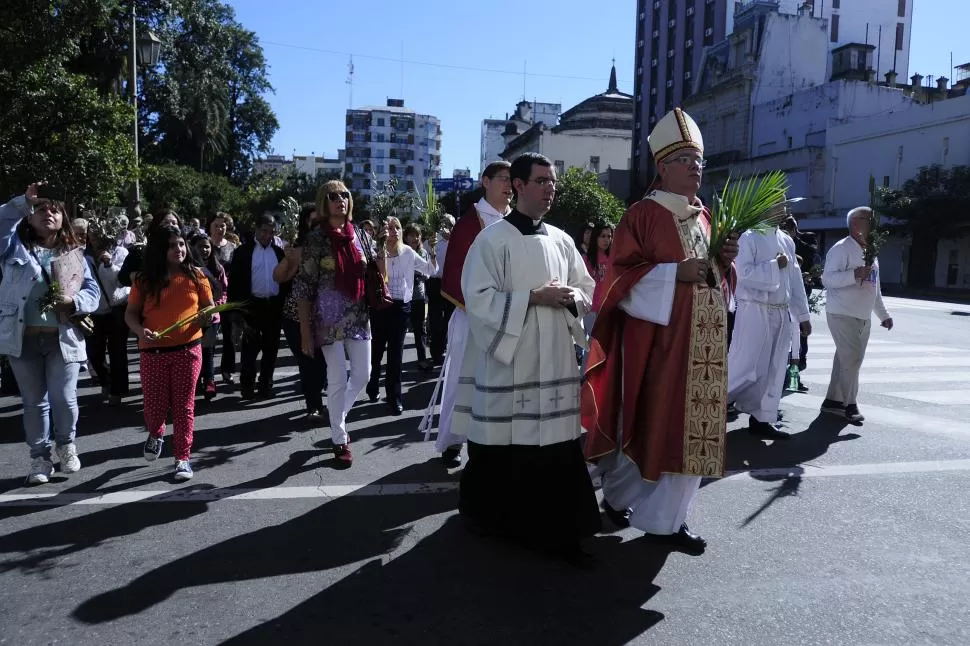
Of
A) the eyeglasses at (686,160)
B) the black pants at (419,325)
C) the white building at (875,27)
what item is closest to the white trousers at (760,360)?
the eyeglasses at (686,160)

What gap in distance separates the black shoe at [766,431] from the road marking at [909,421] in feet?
3.72

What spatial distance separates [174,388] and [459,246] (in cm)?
216

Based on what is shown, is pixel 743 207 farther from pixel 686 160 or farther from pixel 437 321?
pixel 437 321

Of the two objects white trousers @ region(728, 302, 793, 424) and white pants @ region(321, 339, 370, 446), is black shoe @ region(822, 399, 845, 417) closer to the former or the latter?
white trousers @ region(728, 302, 793, 424)

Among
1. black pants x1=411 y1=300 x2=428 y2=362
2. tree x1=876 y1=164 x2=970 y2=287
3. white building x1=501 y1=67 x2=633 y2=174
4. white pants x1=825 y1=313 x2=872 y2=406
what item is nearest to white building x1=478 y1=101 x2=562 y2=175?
white building x1=501 y1=67 x2=633 y2=174

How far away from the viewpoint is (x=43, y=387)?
541cm

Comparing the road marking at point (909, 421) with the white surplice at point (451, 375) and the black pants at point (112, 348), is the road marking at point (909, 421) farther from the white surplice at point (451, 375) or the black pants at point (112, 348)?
the black pants at point (112, 348)

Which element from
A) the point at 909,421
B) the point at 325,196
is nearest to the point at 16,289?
the point at 325,196

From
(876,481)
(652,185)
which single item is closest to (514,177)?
(652,185)

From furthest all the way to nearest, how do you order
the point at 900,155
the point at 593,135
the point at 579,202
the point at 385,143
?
the point at 385,143 < the point at 593,135 < the point at 900,155 < the point at 579,202

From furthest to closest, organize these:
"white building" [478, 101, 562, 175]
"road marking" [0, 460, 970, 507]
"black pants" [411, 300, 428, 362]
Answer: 1. "white building" [478, 101, 562, 175]
2. "black pants" [411, 300, 428, 362]
3. "road marking" [0, 460, 970, 507]

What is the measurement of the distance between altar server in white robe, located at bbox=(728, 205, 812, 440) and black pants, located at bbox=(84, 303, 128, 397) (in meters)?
5.76

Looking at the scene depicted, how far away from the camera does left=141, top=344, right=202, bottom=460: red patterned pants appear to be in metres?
5.54

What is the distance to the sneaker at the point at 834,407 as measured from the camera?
7750 mm
